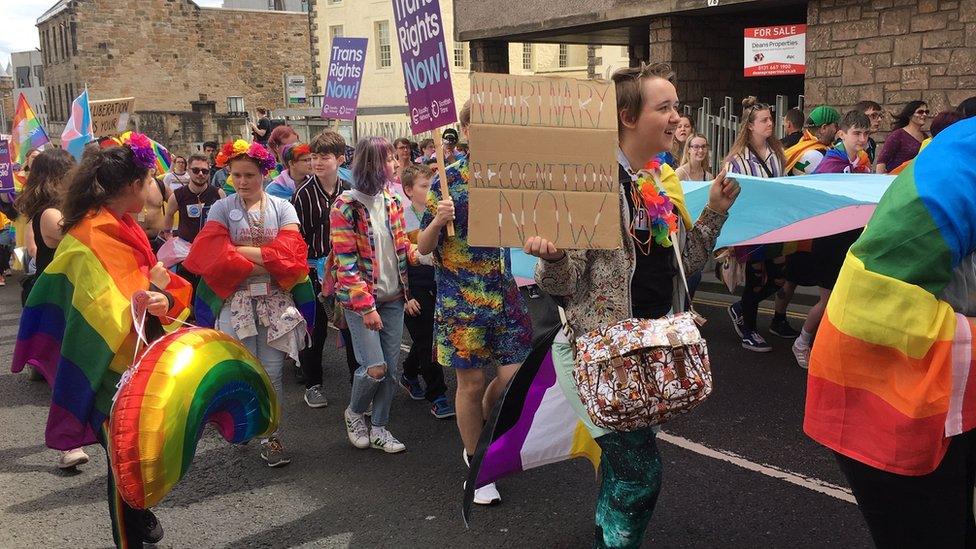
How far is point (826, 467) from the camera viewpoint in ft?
15.3

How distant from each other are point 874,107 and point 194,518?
8.18m

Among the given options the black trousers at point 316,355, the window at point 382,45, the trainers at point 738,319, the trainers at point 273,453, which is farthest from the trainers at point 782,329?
the window at point 382,45

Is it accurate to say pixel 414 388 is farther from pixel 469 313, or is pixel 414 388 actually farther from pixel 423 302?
pixel 469 313

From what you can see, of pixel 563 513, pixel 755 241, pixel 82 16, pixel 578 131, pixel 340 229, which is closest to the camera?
pixel 578 131

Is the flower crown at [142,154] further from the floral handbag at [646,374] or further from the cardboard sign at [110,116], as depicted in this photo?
the cardboard sign at [110,116]

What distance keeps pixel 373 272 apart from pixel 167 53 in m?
45.8

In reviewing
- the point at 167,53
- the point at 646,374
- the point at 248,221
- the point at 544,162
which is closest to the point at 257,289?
→ the point at 248,221

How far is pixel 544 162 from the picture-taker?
300 centimetres

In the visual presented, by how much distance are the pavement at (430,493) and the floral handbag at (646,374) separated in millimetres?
1369

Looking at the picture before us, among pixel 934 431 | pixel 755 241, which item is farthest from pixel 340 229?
pixel 934 431

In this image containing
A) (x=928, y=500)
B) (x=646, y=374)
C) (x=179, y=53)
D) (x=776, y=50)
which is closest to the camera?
(x=928, y=500)

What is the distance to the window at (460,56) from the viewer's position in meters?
34.4

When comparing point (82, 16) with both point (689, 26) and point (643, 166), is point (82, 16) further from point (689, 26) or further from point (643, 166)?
point (643, 166)

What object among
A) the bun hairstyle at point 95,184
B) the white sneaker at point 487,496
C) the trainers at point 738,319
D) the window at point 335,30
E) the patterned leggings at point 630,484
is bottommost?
the white sneaker at point 487,496
